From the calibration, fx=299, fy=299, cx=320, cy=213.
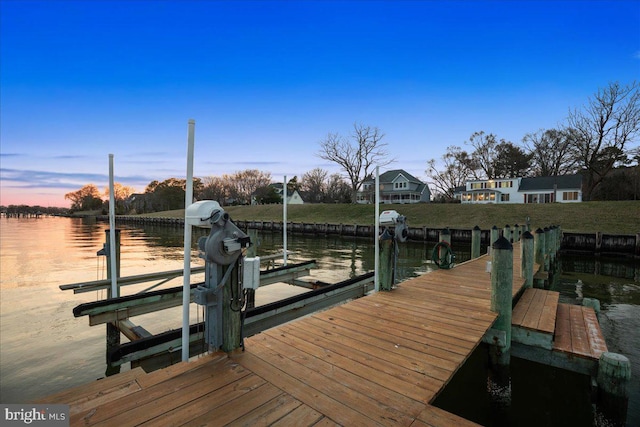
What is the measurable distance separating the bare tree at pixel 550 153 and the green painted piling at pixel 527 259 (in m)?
58.2

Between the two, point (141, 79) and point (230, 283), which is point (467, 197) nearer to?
point (141, 79)

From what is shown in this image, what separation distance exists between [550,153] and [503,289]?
65.6 metres

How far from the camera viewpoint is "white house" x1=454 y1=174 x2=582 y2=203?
1742 inches

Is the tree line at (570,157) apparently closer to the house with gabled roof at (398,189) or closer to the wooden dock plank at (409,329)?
the house with gabled roof at (398,189)

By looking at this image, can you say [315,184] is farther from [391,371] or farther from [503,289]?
[391,371]

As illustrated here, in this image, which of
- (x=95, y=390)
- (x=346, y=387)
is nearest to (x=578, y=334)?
(x=346, y=387)

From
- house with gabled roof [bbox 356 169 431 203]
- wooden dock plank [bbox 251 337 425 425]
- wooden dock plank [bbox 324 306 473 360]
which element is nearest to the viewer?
wooden dock plank [bbox 251 337 425 425]

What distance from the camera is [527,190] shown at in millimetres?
48500

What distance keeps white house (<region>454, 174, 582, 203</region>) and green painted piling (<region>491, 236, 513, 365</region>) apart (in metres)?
50.1

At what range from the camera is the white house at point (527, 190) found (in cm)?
4425

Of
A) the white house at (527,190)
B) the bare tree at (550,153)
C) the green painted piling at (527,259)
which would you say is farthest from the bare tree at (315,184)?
the green painted piling at (527,259)

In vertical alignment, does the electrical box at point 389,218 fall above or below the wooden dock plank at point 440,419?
above

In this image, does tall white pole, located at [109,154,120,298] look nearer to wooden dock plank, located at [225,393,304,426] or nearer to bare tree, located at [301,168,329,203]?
wooden dock plank, located at [225,393,304,426]

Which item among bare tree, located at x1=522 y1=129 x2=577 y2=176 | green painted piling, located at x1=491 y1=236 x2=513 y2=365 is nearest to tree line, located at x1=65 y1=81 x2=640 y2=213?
bare tree, located at x1=522 y1=129 x2=577 y2=176
